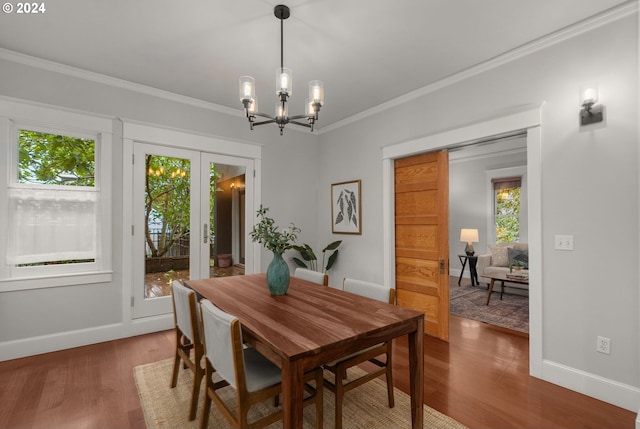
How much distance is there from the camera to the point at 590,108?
7.30ft

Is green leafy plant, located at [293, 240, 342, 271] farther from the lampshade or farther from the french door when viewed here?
the lampshade

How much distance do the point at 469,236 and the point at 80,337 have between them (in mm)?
6259

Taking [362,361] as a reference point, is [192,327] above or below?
above

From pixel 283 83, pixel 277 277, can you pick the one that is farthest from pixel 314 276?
pixel 283 83

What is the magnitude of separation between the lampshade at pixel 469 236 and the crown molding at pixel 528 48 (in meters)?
3.61

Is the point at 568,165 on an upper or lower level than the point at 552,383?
upper

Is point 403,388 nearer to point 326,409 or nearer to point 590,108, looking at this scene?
point 326,409

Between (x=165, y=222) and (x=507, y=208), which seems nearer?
(x=165, y=222)

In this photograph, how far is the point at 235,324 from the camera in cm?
136

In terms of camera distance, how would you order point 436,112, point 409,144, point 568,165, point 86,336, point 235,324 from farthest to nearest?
point 409,144, point 436,112, point 86,336, point 568,165, point 235,324

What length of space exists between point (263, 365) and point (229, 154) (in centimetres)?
295

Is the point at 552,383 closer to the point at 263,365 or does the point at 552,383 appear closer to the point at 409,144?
the point at 263,365

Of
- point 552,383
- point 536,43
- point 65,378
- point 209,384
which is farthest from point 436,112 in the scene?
point 65,378

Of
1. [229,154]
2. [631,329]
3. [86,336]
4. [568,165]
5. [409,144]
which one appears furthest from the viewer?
[229,154]
